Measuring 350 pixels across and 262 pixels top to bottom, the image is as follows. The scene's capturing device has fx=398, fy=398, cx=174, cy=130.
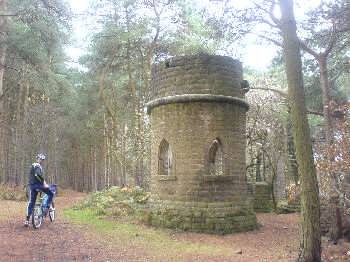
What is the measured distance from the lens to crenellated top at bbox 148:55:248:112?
1276cm

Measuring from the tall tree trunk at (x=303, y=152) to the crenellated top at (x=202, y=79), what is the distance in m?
4.89

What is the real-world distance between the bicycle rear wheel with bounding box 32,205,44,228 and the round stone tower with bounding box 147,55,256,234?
3.54 meters

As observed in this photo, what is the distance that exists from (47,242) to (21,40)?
1334 cm

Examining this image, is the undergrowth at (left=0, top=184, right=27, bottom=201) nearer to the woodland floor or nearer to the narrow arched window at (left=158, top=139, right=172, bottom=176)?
the woodland floor

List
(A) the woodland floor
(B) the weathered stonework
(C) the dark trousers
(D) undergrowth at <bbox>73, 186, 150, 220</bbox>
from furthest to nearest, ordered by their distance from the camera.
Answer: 1. (B) the weathered stonework
2. (D) undergrowth at <bbox>73, 186, 150, 220</bbox>
3. (C) the dark trousers
4. (A) the woodland floor

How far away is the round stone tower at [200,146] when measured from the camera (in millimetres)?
12250

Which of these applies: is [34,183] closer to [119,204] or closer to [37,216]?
[37,216]

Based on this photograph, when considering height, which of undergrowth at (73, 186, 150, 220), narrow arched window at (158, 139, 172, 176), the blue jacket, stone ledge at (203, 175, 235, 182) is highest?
narrow arched window at (158, 139, 172, 176)

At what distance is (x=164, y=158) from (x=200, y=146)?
179cm

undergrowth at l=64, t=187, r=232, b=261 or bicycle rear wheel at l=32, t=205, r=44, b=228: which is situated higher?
bicycle rear wheel at l=32, t=205, r=44, b=228

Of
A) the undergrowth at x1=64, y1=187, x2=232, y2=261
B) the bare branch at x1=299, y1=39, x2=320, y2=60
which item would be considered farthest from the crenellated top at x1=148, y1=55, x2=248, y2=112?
the undergrowth at x1=64, y1=187, x2=232, y2=261

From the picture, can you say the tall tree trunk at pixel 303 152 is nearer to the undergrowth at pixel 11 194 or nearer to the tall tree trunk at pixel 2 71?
the tall tree trunk at pixel 2 71

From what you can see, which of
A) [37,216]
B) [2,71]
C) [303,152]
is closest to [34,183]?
[37,216]

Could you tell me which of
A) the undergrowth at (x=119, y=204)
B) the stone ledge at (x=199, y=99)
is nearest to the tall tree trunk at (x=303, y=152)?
the stone ledge at (x=199, y=99)
